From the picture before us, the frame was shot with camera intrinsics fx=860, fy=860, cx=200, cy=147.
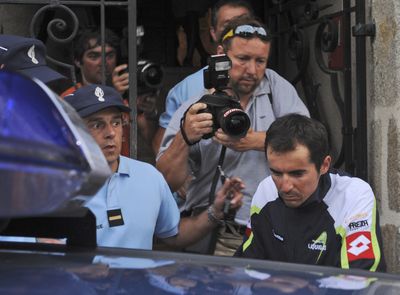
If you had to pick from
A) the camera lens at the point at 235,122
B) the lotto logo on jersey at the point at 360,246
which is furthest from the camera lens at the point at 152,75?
the lotto logo on jersey at the point at 360,246

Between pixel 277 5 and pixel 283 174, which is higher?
pixel 277 5

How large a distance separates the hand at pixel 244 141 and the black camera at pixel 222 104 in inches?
1.3

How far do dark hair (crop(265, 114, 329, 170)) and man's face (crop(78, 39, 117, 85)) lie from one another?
1.47 meters

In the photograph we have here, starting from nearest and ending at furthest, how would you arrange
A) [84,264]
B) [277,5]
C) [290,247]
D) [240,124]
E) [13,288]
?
[13,288]
[84,264]
[290,247]
[240,124]
[277,5]

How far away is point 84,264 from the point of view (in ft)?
4.77

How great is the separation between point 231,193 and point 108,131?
545mm

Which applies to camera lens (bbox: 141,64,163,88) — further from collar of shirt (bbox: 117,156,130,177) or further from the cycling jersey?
the cycling jersey

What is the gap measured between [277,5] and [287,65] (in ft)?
1.36

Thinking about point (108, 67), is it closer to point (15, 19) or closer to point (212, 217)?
point (15, 19)

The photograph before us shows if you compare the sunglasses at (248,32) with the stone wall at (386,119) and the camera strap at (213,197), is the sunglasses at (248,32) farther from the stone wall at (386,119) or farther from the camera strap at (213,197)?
the stone wall at (386,119)

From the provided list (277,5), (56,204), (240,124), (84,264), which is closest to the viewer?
(56,204)

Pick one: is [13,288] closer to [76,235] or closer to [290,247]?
[76,235]

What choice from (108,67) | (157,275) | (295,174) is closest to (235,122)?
(295,174)

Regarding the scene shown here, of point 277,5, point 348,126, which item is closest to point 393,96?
point 348,126
